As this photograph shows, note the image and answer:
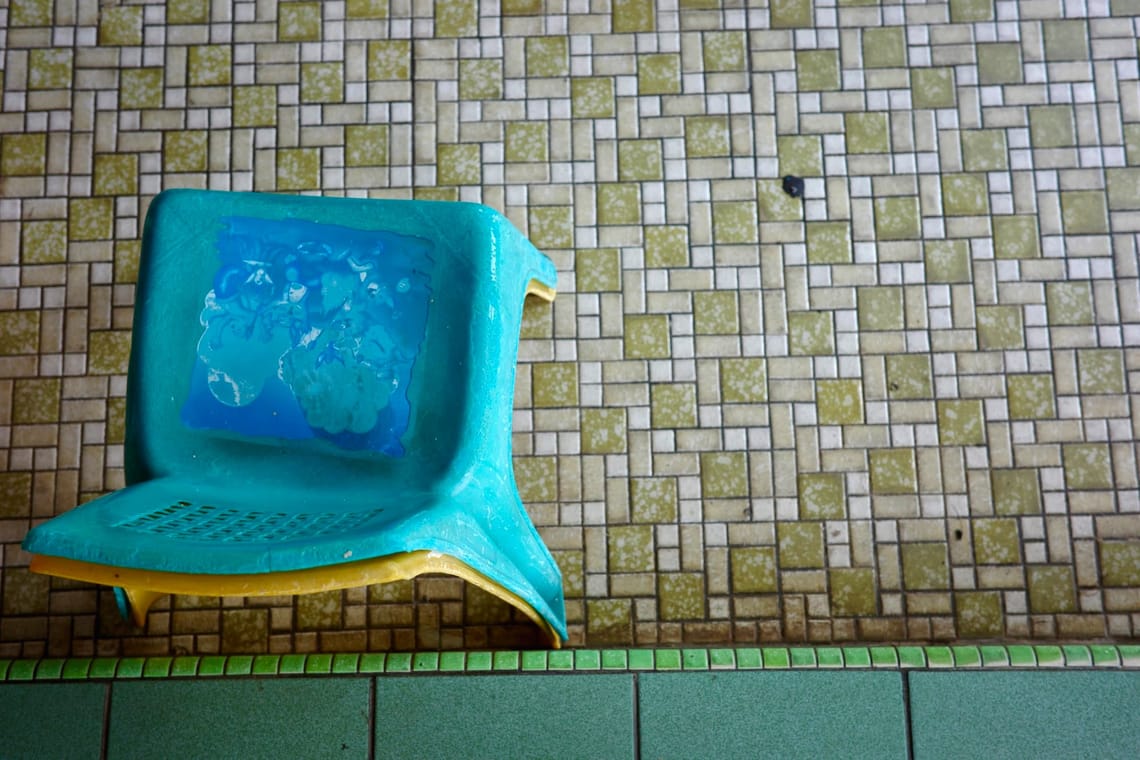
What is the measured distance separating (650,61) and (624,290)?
→ 0.66m

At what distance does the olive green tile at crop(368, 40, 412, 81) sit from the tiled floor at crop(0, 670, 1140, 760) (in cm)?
162

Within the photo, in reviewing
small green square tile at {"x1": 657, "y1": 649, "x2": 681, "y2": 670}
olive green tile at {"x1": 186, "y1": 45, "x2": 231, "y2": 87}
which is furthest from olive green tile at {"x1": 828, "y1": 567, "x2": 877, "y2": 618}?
olive green tile at {"x1": 186, "y1": 45, "x2": 231, "y2": 87}

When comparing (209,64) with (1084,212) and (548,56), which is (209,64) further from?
(1084,212)

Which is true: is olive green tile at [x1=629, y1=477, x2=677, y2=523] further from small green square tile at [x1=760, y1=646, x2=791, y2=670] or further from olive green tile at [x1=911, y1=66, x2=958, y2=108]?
olive green tile at [x1=911, y1=66, x2=958, y2=108]

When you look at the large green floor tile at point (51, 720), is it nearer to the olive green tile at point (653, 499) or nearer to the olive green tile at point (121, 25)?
the olive green tile at point (653, 499)

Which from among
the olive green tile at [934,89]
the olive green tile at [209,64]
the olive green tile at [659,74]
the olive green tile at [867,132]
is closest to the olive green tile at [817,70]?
the olive green tile at [867,132]

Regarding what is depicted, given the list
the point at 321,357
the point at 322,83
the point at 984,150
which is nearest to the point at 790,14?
the point at 984,150

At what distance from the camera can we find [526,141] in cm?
242

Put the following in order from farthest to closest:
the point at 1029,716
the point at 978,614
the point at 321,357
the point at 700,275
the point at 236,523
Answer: the point at 700,275
the point at 978,614
the point at 1029,716
the point at 321,357
the point at 236,523

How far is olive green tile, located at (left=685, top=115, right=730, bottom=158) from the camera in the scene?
2.41 metres

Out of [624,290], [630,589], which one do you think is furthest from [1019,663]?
[624,290]

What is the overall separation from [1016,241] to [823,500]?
0.88m

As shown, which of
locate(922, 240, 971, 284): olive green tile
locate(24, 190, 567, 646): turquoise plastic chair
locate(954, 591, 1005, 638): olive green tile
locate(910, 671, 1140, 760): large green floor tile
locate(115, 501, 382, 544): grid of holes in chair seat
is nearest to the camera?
locate(115, 501, 382, 544): grid of holes in chair seat

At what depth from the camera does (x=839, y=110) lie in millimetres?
2422
